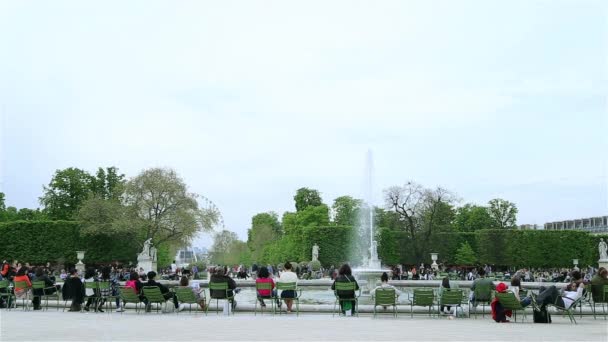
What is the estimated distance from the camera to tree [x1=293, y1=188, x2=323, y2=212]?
84500 millimetres

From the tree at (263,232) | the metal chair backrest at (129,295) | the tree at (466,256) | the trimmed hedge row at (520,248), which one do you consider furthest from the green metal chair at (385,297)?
the tree at (263,232)

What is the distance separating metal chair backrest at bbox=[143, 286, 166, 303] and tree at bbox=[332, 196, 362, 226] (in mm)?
57894

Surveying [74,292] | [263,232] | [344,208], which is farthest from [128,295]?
[263,232]

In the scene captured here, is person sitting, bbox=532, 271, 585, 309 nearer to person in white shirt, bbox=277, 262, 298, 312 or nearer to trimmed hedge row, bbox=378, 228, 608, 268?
person in white shirt, bbox=277, 262, 298, 312

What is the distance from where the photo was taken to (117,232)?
5009cm

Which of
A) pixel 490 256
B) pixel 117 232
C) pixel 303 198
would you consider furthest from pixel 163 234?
pixel 303 198

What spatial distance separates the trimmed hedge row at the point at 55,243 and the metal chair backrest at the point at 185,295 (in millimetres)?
38087

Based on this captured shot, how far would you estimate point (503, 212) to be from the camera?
3378 inches

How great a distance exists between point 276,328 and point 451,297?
13.8ft

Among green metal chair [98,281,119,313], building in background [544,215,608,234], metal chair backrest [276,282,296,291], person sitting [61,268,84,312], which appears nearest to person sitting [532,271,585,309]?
metal chair backrest [276,282,296,291]

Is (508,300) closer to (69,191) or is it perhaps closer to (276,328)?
(276,328)

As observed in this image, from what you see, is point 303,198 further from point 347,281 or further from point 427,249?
point 347,281

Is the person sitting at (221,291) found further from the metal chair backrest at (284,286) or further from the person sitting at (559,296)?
the person sitting at (559,296)

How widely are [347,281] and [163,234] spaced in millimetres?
39765
